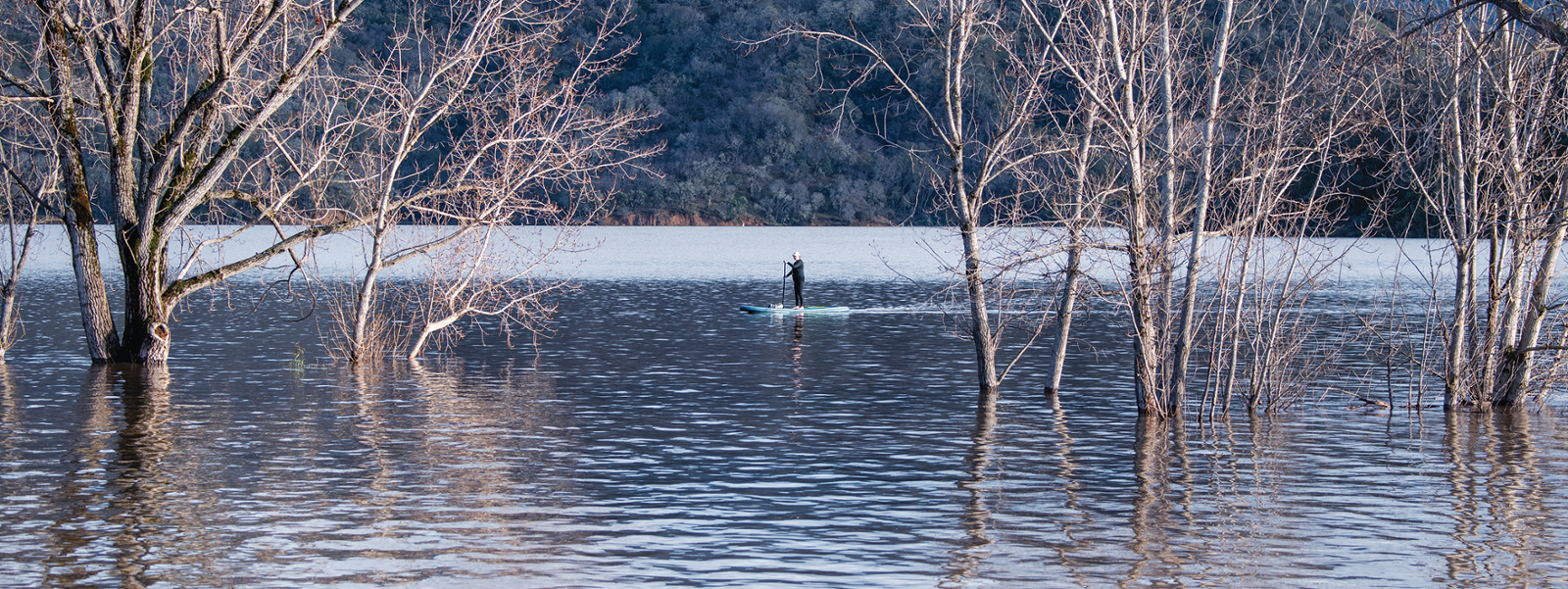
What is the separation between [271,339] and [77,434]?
16577 millimetres

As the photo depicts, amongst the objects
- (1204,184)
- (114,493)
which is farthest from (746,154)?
(114,493)

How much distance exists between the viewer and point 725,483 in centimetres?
1527

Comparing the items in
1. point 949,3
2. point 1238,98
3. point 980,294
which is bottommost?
point 980,294

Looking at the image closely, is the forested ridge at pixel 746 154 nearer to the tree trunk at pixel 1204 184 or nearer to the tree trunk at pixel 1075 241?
the tree trunk at pixel 1075 241

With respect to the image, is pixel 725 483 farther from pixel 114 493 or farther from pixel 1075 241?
pixel 114 493

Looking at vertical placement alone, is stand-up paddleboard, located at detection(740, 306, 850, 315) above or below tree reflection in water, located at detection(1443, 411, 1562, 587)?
above

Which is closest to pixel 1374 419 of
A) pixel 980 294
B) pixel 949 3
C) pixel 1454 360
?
pixel 1454 360

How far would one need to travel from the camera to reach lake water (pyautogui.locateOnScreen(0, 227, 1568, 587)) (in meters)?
11.3

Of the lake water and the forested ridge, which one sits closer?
the lake water

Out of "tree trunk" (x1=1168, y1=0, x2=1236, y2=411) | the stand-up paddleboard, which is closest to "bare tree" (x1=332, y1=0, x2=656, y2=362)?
"tree trunk" (x1=1168, y1=0, x2=1236, y2=411)

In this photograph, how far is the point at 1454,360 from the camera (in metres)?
20.4

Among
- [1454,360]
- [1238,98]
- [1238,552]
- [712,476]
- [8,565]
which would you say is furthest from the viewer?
[1454,360]

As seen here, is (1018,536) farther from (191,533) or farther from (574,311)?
(574,311)

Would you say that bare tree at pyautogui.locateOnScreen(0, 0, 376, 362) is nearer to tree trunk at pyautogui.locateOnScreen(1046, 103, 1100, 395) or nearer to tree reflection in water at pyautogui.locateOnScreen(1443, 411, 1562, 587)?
tree trunk at pyautogui.locateOnScreen(1046, 103, 1100, 395)
